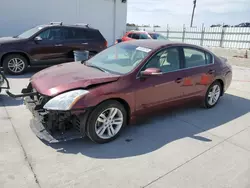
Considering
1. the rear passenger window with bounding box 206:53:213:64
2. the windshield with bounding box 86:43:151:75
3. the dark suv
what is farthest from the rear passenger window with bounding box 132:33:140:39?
the windshield with bounding box 86:43:151:75

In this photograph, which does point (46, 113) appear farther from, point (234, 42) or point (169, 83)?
point (234, 42)

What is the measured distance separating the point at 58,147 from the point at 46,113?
1.78ft

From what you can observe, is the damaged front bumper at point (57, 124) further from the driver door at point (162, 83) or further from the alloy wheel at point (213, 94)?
the alloy wheel at point (213, 94)

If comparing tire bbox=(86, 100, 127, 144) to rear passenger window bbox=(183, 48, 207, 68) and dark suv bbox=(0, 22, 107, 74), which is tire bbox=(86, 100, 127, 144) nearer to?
rear passenger window bbox=(183, 48, 207, 68)

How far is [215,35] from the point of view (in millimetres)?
18297

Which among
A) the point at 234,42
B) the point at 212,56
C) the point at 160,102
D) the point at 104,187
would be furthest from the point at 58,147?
the point at 234,42

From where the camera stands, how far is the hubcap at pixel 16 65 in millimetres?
7178

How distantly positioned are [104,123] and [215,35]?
58.7 feet

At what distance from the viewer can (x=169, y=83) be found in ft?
12.8

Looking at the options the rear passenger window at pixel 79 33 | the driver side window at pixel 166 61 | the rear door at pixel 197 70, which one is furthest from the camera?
the rear passenger window at pixel 79 33

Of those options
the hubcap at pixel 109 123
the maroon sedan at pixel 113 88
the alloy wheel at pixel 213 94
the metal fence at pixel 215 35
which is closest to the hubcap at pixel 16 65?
the maroon sedan at pixel 113 88

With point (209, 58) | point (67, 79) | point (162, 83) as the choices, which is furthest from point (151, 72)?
point (209, 58)

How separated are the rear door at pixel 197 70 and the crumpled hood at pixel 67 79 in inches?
65.5

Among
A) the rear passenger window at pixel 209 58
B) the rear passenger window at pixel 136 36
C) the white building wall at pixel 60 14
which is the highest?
the white building wall at pixel 60 14
